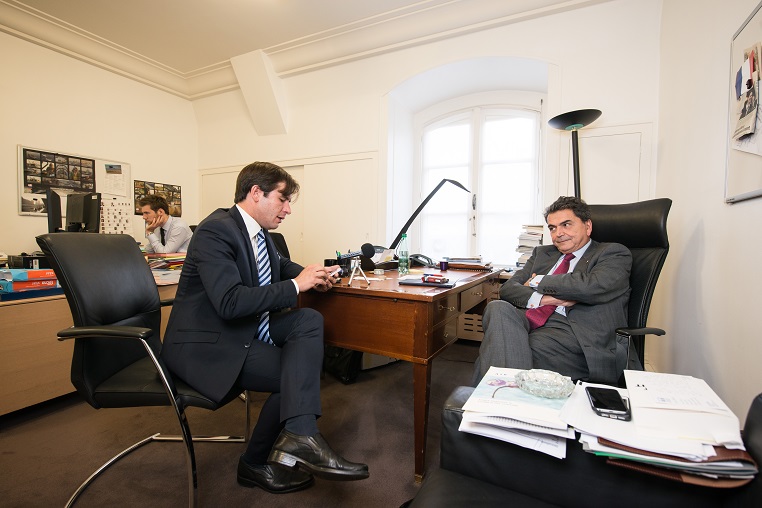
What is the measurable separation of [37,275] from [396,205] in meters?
2.83

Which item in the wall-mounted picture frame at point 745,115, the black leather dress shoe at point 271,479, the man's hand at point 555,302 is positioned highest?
the wall-mounted picture frame at point 745,115

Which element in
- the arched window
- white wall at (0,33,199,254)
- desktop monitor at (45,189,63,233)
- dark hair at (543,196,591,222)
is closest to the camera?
dark hair at (543,196,591,222)

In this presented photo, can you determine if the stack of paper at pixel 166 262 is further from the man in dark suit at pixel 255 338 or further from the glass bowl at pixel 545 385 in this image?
the glass bowl at pixel 545 385

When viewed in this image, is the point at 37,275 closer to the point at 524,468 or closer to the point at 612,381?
the point at 524,468

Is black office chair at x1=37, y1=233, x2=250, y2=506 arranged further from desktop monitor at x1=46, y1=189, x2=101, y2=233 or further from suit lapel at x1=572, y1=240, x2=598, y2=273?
suit lapel at x1=572, y1=240, x2=598, y2=273

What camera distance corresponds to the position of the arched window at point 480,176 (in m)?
3.69

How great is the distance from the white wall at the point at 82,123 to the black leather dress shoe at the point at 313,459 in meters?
3.65

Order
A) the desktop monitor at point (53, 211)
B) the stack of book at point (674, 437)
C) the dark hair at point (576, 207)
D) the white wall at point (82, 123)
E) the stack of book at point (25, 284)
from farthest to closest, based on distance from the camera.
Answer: the white wall at point (82, 123) → the desktop monitor at point (53, 211) → the stack of book at point (25, 284) → the dark hair at point (576, 207) → the stack of book at point (674, 437)

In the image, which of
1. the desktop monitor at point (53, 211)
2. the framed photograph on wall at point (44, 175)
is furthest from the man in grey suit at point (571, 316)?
the framed photograph on wall at point (44, 175)

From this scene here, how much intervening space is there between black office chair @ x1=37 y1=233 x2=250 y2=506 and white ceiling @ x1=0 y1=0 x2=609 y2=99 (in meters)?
2.71

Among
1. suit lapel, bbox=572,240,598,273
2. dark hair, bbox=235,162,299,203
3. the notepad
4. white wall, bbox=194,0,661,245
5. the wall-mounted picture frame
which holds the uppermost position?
white wall, bbox=194,0,661,245

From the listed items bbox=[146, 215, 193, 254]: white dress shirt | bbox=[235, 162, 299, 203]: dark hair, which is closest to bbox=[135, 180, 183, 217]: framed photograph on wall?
bbox=[146, 215, 193, 254]: white dress shirt

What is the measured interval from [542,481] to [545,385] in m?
0.20

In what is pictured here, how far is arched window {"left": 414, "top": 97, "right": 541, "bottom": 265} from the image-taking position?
3686 millimetres
